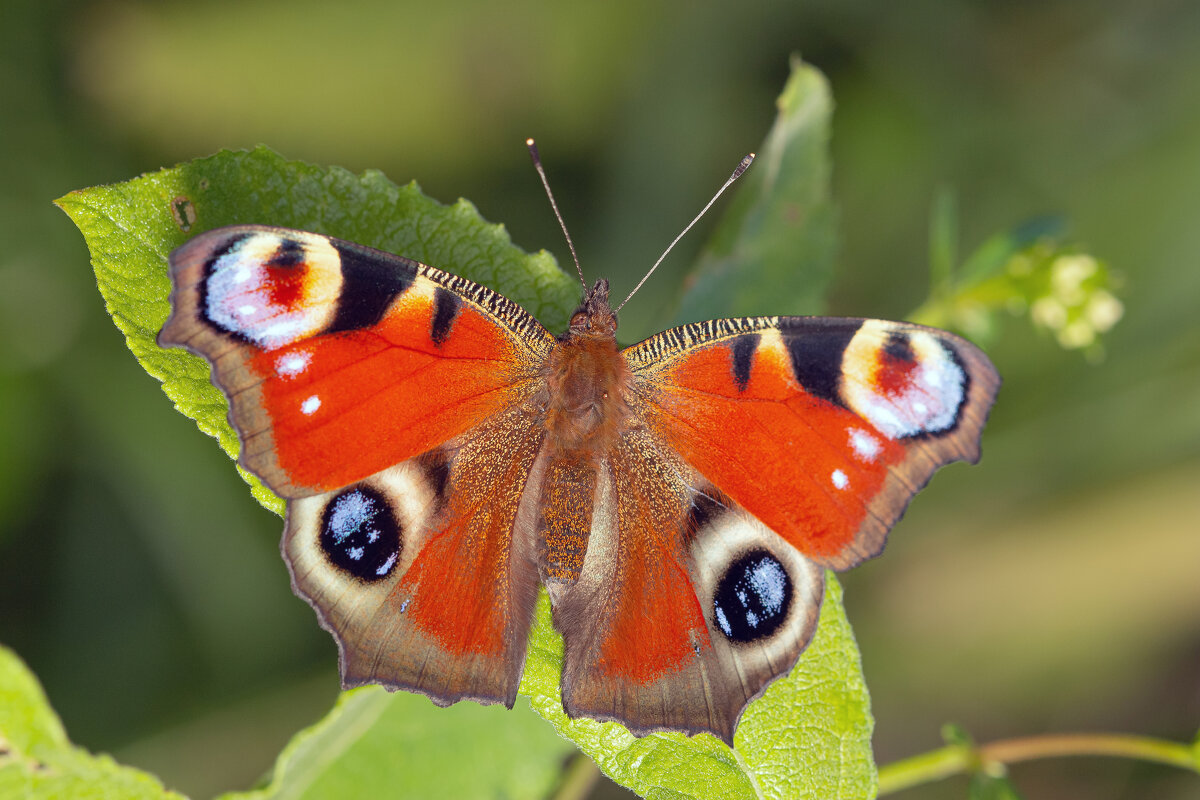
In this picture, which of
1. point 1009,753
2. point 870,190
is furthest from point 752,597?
point 870,190

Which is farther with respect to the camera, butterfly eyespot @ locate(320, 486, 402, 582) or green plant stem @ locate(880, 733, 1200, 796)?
green plant stem @ locate(880, 733, 1200, 796)

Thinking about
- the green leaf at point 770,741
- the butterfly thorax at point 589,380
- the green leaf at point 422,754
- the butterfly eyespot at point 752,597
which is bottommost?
the green leaf at point 422,754

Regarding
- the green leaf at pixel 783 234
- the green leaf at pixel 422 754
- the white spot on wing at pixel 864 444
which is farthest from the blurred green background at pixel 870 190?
the white spot on wing at pixel 864 444

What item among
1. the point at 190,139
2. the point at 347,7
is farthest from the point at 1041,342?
the point at 190,139

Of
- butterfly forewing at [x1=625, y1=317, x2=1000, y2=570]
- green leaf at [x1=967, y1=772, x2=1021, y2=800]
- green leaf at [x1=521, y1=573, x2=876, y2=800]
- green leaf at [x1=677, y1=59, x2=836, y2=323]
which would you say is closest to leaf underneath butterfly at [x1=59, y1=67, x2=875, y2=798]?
green leaf at [x1=521, y1=573, x2=876, y2=800]

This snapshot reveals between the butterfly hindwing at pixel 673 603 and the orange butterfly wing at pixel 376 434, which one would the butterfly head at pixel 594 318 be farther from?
the butterfly hindwing at pixel 673 603

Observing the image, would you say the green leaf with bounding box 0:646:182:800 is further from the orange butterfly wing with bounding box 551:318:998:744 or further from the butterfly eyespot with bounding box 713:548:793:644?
the butterfly eyespot with bounding box 713:548:793:644
